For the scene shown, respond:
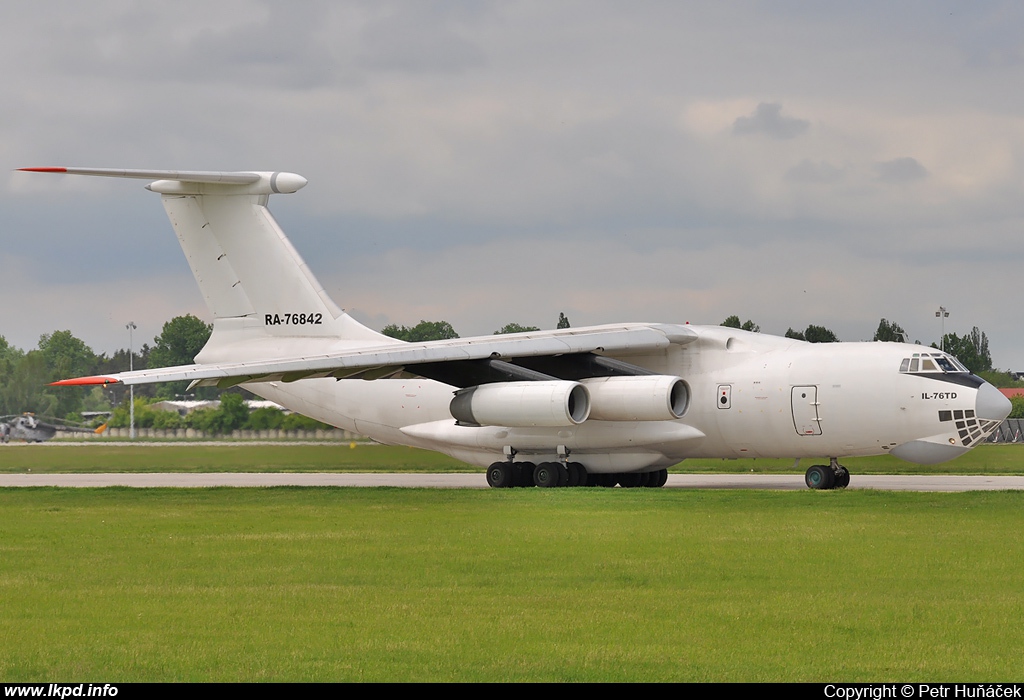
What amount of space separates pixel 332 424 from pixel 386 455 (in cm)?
196

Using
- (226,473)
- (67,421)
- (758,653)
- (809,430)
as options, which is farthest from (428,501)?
(67,421)

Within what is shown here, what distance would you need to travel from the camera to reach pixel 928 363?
68.6ft

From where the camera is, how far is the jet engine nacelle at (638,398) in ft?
69.7

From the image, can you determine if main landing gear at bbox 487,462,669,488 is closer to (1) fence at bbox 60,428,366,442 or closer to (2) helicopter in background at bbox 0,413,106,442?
(1) fence at bbox 60,428,366,442

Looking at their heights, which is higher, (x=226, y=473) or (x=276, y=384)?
(x=276, y=384)

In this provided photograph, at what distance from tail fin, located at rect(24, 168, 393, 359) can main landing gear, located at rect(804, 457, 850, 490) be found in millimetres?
8632

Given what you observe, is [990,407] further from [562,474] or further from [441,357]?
[441,357]

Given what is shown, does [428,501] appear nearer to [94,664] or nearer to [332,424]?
[332,424]

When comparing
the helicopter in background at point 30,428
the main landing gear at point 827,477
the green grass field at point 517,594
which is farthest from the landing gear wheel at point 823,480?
the helicopter in background at point 30,428

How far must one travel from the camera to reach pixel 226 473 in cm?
3003

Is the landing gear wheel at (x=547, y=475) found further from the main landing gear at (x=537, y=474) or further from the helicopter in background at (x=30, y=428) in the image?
the helicopter in background at (x=30, y=428)

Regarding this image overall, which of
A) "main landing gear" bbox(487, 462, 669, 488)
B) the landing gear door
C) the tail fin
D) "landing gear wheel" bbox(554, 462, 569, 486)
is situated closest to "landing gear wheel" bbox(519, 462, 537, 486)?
"main landing gear" bbox(487, 462, 669, 488)
